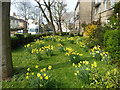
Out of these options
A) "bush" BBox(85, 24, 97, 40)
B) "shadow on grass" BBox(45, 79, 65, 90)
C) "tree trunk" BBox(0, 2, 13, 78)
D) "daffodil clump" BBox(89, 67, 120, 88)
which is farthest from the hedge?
"daffodil clump" BBox(89, 67, 120, 88)

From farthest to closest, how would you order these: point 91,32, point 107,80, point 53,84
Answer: point 91,32 < point 53,84 < point 107,80

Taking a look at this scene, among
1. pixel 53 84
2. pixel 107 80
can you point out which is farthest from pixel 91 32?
pixel 53 84

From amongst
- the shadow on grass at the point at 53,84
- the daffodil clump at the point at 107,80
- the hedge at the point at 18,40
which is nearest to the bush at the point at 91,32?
the hedge at the point at 18,40

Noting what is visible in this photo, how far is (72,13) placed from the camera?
4534 cm

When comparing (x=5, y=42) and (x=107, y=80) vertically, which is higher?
(x=5, y=42)

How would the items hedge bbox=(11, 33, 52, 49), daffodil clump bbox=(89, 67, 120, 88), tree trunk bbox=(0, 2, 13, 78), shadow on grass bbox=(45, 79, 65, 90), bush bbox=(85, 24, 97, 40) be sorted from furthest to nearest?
1. bush bbox=(85, 24, 97, 40)
2. hedge bbox=(11, 33, 52, 49)
3. tree trunk bbox=(0, 2, 13, 78)
4. shadow on grass bbox=(45, 79, 65, 90)
5. daffodil clump bbox=(89, 67, 120, 88)

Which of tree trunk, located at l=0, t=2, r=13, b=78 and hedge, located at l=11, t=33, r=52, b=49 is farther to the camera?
hedge, located at l=11, t=33, r=52, b=49

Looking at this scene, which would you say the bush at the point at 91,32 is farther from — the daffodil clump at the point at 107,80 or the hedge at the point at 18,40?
the daffodil clump at the point at 107,80

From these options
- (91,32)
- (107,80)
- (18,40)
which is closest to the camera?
(107,80)

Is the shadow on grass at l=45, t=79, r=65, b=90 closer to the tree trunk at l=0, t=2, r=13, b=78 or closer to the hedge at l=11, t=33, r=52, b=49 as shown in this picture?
the tree trunk at l=0, t=2, r=13, b=78

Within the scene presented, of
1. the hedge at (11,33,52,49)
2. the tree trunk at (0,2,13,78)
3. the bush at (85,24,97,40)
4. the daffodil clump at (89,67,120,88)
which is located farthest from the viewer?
the bush at (85,24,97,40)

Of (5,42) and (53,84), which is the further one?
(5,42)

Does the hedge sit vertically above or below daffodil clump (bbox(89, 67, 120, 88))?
above

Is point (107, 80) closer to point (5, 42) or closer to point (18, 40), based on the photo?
point (5, 42)
